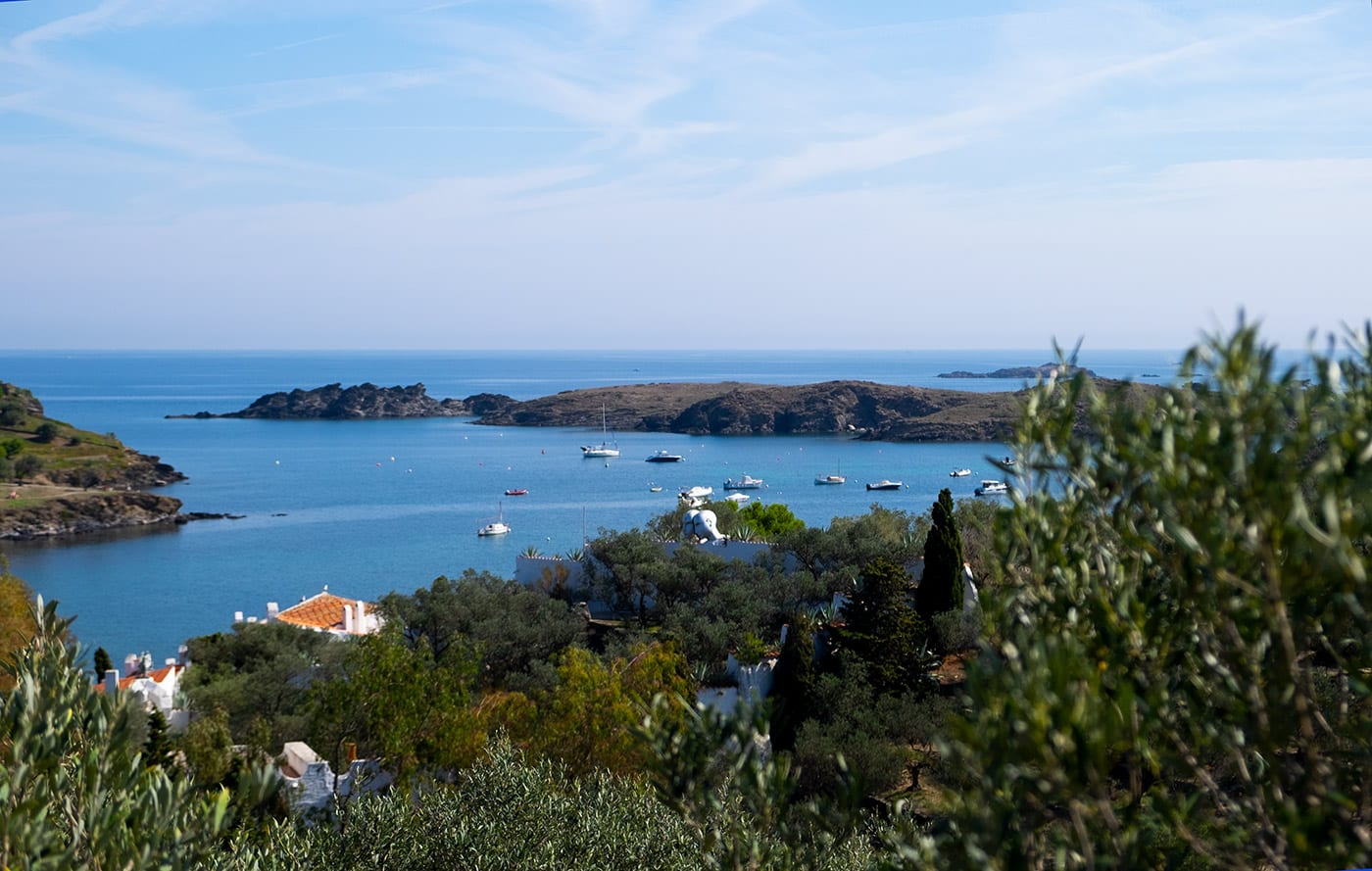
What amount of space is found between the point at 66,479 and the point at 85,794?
58.6 m

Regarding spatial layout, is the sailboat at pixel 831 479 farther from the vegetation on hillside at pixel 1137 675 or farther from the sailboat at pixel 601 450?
the vegetation on hillside at pixel 1137 675

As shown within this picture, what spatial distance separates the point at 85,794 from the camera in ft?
9.56

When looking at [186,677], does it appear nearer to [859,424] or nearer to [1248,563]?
[1248,563]

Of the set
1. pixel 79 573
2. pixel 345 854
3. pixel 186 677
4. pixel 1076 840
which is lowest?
pixel 79 573

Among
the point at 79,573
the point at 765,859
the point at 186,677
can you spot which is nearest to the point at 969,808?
the point at 765,859

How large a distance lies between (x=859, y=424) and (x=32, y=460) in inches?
1995

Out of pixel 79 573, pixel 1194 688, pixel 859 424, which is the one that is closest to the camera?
pixel 1194 688

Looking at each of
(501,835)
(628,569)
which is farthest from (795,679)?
(501,835)

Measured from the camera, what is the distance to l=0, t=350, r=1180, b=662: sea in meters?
38.1

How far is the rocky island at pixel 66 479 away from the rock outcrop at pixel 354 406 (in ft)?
108

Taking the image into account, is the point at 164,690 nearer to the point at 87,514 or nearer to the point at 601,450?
the point at 87,514

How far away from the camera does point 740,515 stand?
2888cm

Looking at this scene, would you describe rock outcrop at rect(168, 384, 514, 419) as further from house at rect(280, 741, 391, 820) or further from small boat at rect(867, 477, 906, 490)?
house at rect(280, 741, 391, 820)

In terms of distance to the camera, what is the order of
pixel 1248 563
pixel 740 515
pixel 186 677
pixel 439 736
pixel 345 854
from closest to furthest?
pixel 1248 563 → pixel 345 854 → pixel 439 736 → pixel 186 677 → pixel 740 515
